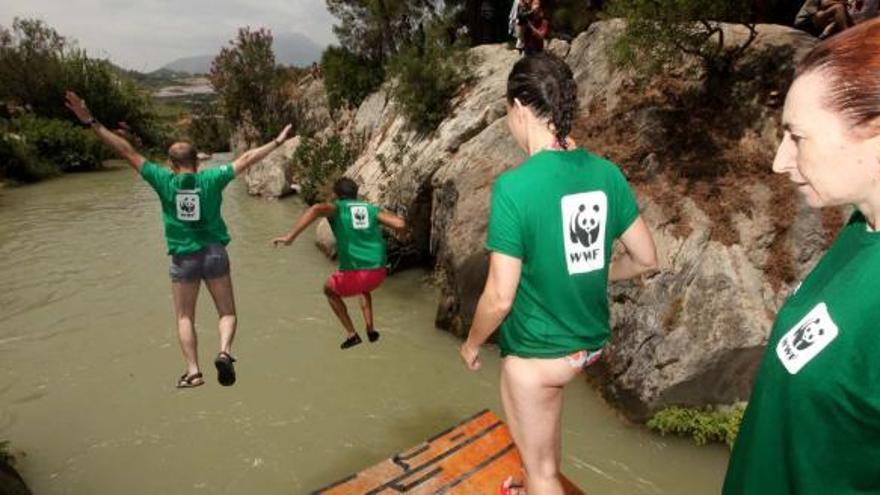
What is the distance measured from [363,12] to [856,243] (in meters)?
20.2

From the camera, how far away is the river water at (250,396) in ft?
19.7

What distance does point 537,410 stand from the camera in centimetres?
263

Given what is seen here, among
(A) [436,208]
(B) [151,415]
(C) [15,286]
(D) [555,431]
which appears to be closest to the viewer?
(D) [555,431]

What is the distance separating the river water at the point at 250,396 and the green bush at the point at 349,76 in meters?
9.17

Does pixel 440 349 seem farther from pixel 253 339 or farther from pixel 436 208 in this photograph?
pixel 253 339

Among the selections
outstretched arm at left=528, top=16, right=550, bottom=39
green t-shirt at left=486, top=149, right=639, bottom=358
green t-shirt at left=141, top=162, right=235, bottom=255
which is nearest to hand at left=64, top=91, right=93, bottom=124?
green t-shirt at left=141, top=162, right=235, bottom=255

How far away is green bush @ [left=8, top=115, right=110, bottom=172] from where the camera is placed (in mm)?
25922

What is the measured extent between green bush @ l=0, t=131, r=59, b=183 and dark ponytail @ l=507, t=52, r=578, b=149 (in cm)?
2771

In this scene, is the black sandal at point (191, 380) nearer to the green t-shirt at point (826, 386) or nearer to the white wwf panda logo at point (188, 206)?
the white wwf panda logo at point (188, 206)

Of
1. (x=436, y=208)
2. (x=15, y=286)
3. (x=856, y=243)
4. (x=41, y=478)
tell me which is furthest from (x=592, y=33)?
(x=15, y=286)

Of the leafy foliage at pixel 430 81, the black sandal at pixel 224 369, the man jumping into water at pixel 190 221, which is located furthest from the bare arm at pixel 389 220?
the leafy foliage at pixel 430 81

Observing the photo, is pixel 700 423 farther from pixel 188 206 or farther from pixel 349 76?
pixel 349 76

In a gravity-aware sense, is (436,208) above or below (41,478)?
above

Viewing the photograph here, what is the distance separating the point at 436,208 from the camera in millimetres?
9703
